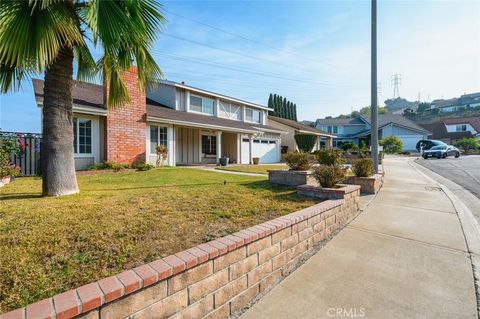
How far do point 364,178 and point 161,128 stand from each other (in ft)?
35.2

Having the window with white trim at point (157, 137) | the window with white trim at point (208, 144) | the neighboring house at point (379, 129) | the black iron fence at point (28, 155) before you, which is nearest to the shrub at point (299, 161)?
the window with white trim at point (157, 137)

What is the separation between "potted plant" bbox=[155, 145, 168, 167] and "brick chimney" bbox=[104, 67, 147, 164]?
87 centimetres

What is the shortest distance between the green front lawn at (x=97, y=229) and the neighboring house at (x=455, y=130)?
5938cm

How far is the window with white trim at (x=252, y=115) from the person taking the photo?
2456cm

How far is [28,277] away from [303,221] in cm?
317

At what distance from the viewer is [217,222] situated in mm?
3902

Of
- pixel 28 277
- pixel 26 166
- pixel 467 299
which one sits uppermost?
pixel 26 166

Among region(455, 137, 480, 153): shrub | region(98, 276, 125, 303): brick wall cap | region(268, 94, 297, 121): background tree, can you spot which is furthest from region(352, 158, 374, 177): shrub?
region(455, 137, 480, 153): shrub

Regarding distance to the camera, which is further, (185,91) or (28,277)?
(185,91)

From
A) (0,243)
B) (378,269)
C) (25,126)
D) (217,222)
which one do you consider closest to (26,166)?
(25,126)

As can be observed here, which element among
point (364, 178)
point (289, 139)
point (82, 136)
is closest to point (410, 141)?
point (289, 139)

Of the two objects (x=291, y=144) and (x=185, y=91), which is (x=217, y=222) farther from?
(x=291, y=144)

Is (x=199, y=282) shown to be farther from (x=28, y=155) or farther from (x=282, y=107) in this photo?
(x=282, y=107)

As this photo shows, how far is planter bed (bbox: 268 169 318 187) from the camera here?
23.4 ft
